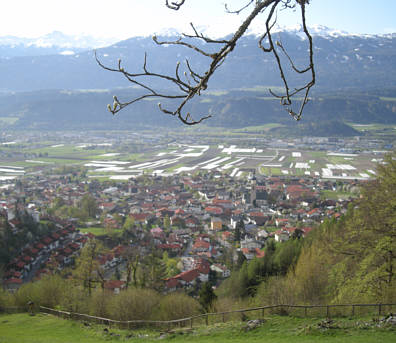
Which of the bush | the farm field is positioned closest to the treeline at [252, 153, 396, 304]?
the bush

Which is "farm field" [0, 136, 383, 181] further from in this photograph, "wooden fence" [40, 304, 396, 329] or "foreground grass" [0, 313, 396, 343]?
"wooden fence" [40, 304, 396, 329]

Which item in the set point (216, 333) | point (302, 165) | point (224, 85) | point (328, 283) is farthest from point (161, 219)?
point (224, 85)

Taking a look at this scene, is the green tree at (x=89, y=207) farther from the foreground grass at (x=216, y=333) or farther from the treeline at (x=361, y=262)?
the treeline at (x=361, y=262)

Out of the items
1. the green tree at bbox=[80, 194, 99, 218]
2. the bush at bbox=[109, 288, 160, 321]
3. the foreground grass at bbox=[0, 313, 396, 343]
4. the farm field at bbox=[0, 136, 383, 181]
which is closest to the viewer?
the foreground grass at bbox=[0, 313, 396, 343]

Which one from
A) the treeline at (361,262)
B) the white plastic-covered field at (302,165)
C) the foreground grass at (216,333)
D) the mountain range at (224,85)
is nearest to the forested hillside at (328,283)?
the treeline at (361,262)

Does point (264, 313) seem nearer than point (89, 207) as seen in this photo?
Yes

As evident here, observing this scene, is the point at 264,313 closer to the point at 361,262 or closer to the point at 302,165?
the point at 361,262
